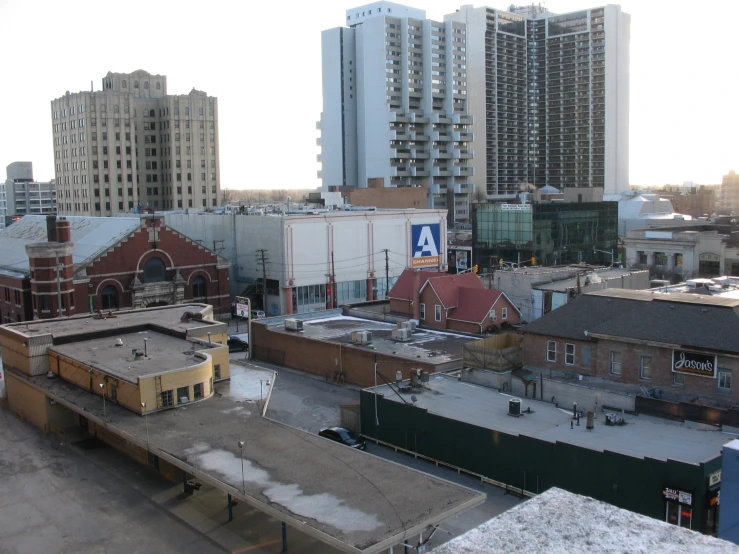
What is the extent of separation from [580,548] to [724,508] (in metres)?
15.5

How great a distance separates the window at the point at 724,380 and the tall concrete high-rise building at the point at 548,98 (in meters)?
132

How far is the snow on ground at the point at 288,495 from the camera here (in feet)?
65.9

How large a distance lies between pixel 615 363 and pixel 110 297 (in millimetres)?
43246

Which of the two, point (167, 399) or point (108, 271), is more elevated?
point (108, 271)

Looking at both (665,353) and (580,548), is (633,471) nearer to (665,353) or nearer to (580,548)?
(665,353)

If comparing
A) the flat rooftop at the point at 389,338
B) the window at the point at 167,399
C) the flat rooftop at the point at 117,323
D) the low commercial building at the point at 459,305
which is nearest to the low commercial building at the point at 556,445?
the flat rooftop at the point at 389,338

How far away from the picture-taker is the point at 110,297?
61094mm

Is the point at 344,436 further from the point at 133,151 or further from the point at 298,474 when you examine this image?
the point at 133,151

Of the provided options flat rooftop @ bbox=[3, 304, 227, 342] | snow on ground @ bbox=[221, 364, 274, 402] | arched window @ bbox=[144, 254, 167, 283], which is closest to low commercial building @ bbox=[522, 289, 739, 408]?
snow on ground @ bbox=[221, 364, 274, 402]

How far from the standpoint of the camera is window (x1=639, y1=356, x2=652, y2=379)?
102ft

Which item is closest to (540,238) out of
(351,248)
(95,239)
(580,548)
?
(351,248)

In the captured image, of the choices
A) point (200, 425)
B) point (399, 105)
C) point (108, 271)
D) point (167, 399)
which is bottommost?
point (200, 425)

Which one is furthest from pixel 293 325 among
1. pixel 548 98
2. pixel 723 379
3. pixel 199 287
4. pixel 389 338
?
pixel 548 98

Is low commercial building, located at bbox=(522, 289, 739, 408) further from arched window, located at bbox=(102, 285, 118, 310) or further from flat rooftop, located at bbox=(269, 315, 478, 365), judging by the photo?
arched window, located at bbox=(102, 285, 118, 310)
